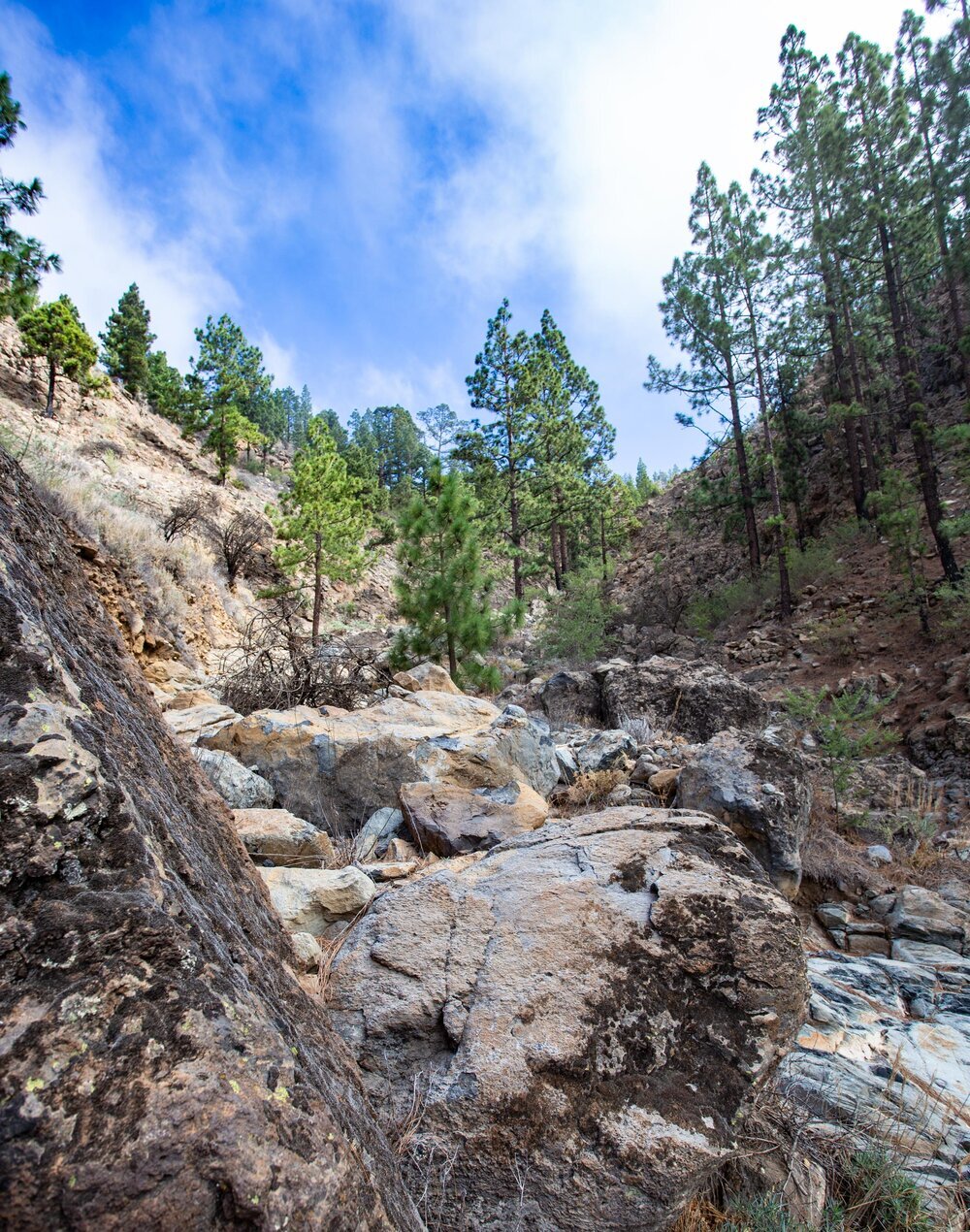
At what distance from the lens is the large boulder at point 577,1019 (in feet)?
4.98

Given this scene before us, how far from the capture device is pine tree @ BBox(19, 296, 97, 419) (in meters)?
24.9

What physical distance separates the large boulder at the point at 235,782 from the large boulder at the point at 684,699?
4.76m

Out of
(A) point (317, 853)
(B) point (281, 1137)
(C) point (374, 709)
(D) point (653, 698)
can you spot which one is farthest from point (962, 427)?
(B) point (281, 1137)

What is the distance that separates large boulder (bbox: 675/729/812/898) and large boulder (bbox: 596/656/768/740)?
2809mm

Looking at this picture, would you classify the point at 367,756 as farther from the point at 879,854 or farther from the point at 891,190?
the point at 891,190

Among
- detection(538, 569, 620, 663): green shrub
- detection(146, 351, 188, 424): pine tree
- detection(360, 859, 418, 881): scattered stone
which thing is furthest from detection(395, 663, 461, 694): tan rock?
detection(146, 351, 188, 424): pine tree

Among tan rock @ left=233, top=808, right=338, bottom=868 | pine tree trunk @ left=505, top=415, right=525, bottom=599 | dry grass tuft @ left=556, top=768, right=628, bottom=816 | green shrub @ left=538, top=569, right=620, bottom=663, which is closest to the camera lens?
tan rock @ left=233, top=808, right=338, bottom=868

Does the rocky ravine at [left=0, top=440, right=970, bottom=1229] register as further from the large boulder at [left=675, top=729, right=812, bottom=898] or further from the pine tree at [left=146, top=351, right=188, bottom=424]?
the pine tree at [left=146, top=351, right=188, bottom=424]

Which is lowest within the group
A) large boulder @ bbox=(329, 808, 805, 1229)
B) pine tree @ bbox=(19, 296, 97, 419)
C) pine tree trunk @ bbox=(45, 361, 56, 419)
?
large boulder @ bbox=(329, 808, 805, 1229)

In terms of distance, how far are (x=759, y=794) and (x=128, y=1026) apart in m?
4.02

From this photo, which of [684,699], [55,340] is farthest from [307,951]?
[55,340]

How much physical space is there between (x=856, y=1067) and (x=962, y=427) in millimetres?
10738

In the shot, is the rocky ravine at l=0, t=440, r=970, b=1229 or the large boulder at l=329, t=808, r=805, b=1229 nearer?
the rocky ravine at l=0, t=440, r=970, b=1229

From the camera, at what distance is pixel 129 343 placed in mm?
37625
